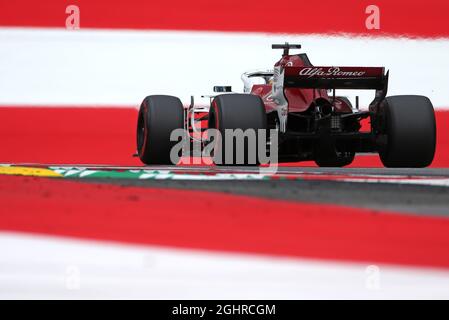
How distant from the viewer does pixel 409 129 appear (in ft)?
23.2

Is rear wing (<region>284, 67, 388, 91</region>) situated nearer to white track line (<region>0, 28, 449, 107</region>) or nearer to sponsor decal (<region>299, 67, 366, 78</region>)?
sponsor decal (<region>299, 67, 366, 78</region>)

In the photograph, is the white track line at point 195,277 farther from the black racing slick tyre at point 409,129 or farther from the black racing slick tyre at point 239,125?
the black racing slick tyre at point 409,129

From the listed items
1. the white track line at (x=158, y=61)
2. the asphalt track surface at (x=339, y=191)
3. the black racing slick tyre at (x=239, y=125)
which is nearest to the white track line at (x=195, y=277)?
the asphalt track surface at (x=339, y=191)

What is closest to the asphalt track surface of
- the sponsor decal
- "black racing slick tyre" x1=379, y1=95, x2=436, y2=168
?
the sponsor decal

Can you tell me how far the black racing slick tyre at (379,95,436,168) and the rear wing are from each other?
0.29 meters

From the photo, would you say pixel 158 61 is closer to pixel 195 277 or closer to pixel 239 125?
pixel 239 125

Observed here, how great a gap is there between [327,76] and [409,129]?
0.73 m

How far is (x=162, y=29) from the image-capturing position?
868 centimetres

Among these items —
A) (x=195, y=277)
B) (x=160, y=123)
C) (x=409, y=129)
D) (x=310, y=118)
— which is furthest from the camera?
(x=160, y=123)

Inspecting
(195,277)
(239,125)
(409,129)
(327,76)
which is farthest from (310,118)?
(195,277)

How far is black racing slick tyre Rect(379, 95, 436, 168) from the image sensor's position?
278 inches

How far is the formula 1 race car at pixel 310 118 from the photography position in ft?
21.7

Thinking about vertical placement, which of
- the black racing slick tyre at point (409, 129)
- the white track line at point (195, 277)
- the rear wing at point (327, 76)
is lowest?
the white track line at point (195, 277)

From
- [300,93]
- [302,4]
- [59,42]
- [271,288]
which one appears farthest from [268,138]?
[271,288]
